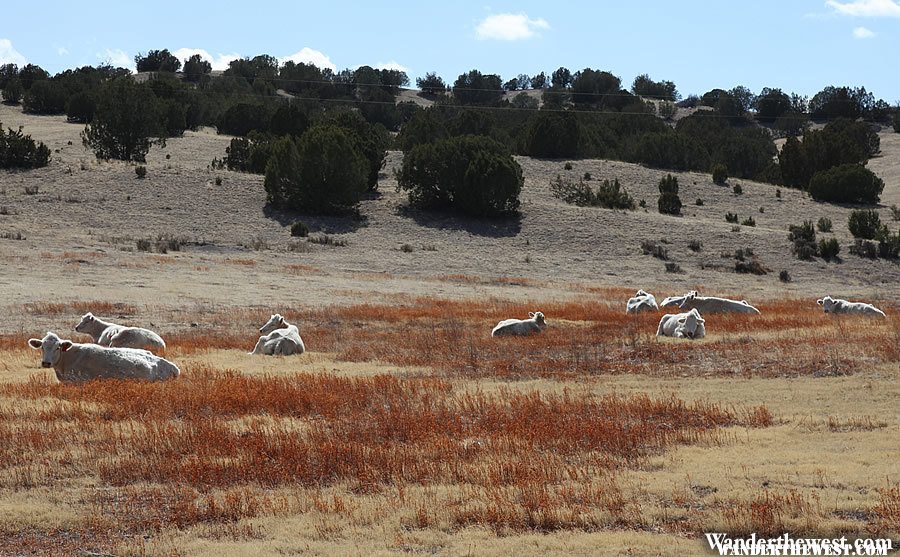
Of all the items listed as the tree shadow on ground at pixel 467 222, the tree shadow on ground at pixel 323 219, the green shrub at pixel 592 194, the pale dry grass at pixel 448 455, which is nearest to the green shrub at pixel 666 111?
the green shrub at pixel 592 194

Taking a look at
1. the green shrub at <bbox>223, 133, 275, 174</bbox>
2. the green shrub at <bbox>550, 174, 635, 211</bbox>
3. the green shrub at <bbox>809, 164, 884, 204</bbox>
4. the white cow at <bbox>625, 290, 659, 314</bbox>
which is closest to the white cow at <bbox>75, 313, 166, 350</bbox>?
the white cow at <bbox>625, 290, 659, 314</bbox>

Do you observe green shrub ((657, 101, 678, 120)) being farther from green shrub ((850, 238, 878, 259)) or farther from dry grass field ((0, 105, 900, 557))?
dry grass field ((0, 105, 900, 557))

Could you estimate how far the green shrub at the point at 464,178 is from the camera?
214 ft

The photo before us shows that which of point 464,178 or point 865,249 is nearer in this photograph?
point 865,249

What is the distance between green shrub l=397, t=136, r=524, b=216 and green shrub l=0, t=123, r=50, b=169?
77.8ft

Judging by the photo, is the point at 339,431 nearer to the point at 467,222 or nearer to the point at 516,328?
the point at 516,328

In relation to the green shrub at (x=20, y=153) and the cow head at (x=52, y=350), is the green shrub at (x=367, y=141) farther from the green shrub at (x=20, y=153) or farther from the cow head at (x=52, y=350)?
the cow head at (x=52, y=350)

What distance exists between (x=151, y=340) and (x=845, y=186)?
2566 inches

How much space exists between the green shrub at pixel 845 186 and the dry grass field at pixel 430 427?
127 ft

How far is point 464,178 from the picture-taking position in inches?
2608

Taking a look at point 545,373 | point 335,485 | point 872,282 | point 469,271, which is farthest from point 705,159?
point 335,485

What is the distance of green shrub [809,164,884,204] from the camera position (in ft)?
249

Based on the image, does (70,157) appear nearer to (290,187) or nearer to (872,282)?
(290,187)

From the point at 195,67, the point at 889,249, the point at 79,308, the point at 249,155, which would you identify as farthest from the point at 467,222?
the point at 195,67
